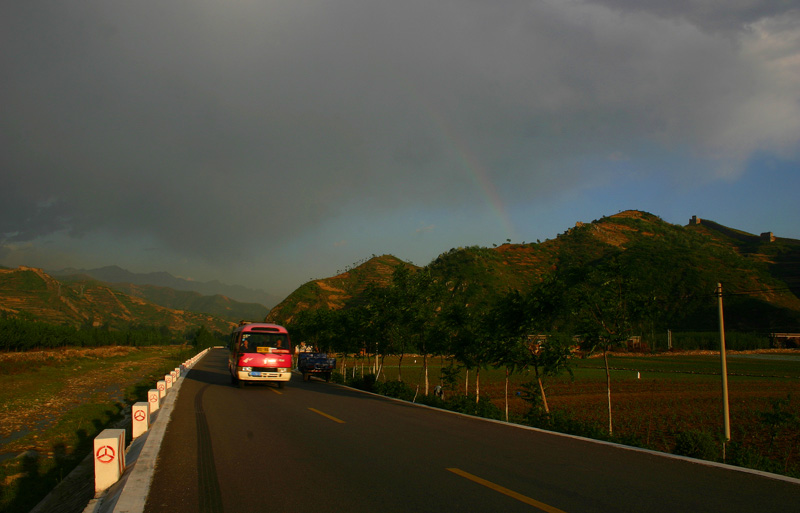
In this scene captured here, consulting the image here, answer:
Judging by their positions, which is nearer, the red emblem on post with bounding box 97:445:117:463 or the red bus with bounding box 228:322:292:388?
the red emblem on post with bounding box 97:445:117:463

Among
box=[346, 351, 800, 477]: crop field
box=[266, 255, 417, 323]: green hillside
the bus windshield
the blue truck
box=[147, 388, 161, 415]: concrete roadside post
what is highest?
box=[266, 255, 417, 323]: green hillside

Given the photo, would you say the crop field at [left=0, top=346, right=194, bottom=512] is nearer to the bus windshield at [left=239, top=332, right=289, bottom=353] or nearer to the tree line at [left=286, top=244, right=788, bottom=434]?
the bus windshield at [left=239, top=332, right=289, bottom=353]

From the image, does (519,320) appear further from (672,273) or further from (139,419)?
(672,273)

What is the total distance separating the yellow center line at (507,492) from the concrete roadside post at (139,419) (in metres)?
7.75

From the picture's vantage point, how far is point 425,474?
729cm

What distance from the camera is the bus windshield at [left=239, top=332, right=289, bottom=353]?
22.4 meters

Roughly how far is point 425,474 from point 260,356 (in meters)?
16.6

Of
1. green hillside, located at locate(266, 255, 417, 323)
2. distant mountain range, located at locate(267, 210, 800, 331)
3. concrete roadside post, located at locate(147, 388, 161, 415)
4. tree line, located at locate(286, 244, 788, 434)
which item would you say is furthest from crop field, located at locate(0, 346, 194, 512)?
green hillside, located at locate(266, 255, 417, 323)

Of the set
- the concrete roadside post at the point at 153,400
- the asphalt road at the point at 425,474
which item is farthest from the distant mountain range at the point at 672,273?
the asphalt road at the point at 425,474

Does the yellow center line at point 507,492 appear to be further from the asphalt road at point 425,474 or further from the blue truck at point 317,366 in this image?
the blue truck at point 317,366

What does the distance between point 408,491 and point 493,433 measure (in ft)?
18.0

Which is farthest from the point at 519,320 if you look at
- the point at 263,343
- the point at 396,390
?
the point at 263,343

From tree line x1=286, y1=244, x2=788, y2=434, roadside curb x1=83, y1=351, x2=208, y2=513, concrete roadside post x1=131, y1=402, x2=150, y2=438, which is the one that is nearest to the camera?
roadside curb x1=83, y1=351, x2=208, y2=513

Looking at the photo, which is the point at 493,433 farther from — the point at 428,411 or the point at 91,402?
the point at 91,402
